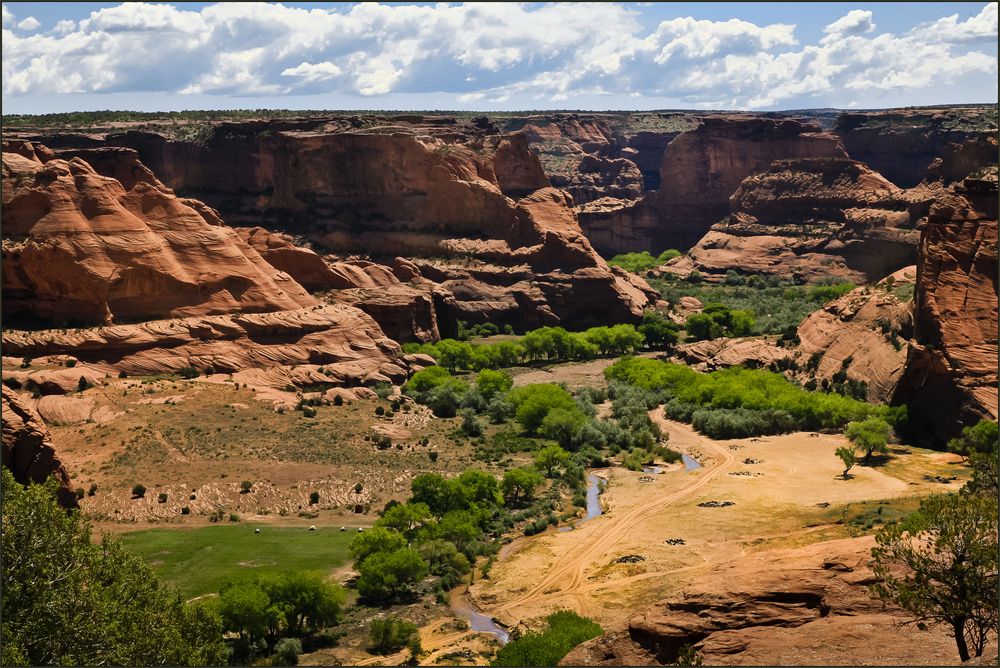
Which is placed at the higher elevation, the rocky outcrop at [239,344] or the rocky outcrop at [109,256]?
the rocky outcrop at [109,256]

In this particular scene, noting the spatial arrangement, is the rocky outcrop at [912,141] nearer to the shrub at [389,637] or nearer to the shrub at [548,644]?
the shrub at [548,644]

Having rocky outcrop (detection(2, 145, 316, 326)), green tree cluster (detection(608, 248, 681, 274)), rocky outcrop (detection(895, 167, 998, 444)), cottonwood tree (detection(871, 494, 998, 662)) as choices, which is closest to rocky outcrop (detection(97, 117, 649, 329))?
green tree cluster (detection(608, 248, 681, 274))

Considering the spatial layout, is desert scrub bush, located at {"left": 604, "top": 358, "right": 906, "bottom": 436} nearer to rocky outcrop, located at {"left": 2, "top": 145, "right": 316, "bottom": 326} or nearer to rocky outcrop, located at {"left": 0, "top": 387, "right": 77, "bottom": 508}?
rocky outcrop, located at {"left": 2, "top": 145, "right": 316, "bottom": 326}

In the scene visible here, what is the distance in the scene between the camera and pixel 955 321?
72.4 meters

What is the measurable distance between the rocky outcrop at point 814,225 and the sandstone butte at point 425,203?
29.9 metres

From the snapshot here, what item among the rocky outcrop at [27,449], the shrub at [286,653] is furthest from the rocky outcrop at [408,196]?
the shrub at [286,653]

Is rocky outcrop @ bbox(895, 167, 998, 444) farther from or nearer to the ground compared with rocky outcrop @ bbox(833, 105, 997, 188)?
nearer to the ground

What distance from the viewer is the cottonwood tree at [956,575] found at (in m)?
25.9

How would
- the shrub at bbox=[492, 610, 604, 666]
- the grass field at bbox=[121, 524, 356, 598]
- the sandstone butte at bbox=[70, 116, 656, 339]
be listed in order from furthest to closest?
the sandstone butte at bbox=[70, 116, 656, 339]
the grass field at bbox=[121, 524, 356, 598]
the shrub at bbox=[492, 610, 604, 666]

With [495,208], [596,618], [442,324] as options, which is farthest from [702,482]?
[495,208]

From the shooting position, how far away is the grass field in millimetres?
49625

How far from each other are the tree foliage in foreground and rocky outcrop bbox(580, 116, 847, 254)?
15928 cm

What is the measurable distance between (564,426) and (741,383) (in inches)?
719

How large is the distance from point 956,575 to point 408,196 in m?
112
